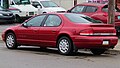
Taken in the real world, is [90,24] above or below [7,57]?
above

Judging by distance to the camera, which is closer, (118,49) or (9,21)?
(118,49)

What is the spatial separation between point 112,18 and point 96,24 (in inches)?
117

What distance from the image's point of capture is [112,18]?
15578mm

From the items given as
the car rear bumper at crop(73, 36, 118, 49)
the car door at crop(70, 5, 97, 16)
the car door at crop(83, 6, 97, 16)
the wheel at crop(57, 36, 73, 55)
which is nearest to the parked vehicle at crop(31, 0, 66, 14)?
the car door at crop(70, 5, 97, 16)

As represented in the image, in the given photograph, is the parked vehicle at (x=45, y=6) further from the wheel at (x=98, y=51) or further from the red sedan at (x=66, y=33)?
the wheel at (x=98, y=51)

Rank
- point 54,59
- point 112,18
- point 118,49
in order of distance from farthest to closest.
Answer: point 112,18 → point 118,49 → point 54,59

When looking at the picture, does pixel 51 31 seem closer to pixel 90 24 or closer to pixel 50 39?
pixel 50 39

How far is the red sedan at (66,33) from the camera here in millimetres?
12398

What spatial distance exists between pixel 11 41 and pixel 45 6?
577 inches

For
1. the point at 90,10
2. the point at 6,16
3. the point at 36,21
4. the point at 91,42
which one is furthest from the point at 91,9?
the point at 6,16

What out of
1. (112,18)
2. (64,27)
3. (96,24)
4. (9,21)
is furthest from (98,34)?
(9,21)

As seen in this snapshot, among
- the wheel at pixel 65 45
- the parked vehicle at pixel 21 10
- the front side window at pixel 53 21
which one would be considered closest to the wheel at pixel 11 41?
the front side window at pixel 53 21

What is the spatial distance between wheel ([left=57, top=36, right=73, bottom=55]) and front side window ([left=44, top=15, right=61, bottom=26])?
0.67 metres

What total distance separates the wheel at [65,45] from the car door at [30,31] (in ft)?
3.81
